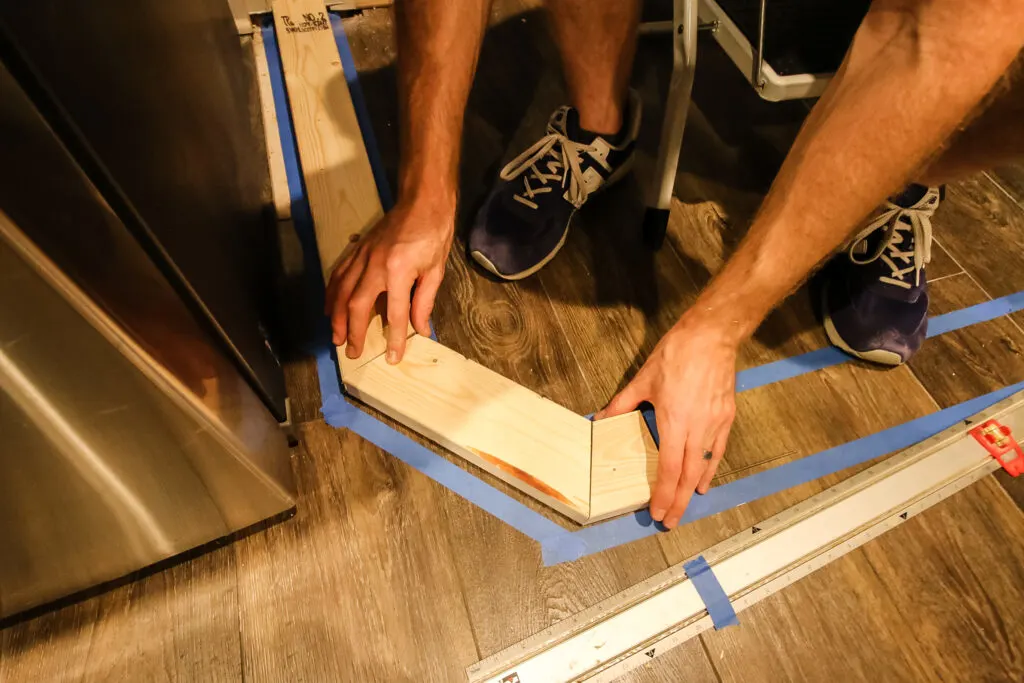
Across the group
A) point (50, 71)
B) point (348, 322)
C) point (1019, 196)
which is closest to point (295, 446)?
point (348, 322)

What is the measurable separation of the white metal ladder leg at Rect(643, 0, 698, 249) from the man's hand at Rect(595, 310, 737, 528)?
1.00 ft

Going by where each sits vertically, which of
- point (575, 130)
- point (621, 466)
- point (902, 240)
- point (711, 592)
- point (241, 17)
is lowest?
point (711, 592)

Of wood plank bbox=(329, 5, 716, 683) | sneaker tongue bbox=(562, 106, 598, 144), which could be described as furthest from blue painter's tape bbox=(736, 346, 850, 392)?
sneaker tongue bbox=(562, 106, 598, 144)

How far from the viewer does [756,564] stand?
0.75 m

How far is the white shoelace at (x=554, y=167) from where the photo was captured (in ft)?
3.26

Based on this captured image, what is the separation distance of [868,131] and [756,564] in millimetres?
539

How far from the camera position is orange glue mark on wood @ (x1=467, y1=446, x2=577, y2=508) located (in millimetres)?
732

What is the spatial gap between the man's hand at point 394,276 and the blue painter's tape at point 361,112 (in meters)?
0.26

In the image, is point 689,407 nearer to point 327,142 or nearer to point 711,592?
point 711,592

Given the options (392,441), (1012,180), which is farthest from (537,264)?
(1012,180)

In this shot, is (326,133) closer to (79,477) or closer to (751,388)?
(79,477)

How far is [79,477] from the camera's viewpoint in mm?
512

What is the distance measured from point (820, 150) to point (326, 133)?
32.9 inches

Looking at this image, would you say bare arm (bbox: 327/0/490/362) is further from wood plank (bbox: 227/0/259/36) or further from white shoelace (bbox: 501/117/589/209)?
wood plank (bbox: 227/0/259/36)
